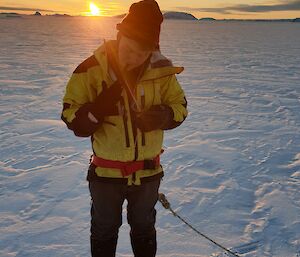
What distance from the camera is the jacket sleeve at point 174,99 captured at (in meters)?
2.17

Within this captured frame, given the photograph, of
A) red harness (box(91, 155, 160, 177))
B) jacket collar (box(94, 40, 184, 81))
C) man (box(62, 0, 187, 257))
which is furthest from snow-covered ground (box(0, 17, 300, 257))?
jacket collar (box(94, 40, 184, 81))

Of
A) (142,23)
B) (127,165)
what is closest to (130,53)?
(142,23)

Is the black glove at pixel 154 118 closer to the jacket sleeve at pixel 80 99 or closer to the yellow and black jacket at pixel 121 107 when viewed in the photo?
the yellow and black jacket at pixel 121 107

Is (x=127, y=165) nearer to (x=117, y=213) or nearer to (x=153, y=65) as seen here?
(x=117, y=213)

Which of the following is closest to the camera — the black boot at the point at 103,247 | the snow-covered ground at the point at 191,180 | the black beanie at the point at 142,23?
the black beanie at the point at 142,23

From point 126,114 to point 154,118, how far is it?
168 millimetres

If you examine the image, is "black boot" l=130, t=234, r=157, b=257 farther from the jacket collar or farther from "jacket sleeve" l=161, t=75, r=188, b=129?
the jacket collar

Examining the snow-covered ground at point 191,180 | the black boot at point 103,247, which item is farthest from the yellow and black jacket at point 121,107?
the snow-covered ground at point 191,180

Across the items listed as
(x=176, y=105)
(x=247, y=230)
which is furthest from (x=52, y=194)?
(x=176, y=105)

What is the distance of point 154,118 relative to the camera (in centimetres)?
203

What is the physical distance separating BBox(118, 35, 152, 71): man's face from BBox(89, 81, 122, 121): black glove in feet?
0.42

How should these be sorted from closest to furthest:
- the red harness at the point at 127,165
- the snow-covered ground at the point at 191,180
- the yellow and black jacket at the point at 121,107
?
1. the yellow and black jacket at the point at 121,107
2. the red harness at the point at 127,165
3. the snow-covered ground at the point at 191,180

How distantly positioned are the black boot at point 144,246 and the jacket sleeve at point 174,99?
79 centimetres

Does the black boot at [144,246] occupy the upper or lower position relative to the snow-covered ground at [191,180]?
upper
